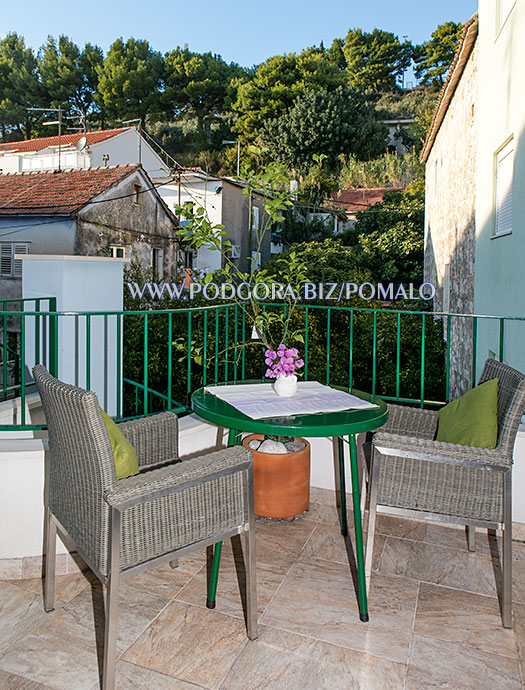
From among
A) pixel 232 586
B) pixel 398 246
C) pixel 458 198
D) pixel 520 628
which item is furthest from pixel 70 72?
pixel 520 628

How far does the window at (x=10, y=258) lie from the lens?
15041mm

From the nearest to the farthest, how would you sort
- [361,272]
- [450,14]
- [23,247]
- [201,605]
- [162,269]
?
[201,605], [23,247], [361,272], [162,269], [450,14]

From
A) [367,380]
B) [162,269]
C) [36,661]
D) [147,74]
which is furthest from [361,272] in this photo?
[147,74]

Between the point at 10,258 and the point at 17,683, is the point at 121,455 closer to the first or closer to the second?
the point at 17,683

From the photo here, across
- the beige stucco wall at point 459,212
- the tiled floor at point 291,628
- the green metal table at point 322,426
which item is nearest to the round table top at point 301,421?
the green metal table at point 322,426

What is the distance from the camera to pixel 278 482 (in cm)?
300

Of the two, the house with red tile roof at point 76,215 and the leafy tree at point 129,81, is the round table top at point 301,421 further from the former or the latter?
the leafy tree at point 129,81

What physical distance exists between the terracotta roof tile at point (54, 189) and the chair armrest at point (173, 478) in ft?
43.7

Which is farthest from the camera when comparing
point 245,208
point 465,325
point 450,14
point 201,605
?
point 450,14

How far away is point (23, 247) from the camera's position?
1503 centimetres

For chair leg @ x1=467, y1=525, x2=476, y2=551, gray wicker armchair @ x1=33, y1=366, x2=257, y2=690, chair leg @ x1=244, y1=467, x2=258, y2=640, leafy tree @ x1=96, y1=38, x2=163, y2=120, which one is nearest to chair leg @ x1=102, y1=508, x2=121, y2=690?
gray wicker armchair @ x1=33, y1=366, x2=257, y2=690

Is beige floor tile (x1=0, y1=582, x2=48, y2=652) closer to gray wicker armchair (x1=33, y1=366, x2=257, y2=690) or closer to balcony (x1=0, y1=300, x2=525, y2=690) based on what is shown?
balcony (x1=0, y1=300, x2=525, y2=690)

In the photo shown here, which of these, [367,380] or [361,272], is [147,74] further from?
[367,380]

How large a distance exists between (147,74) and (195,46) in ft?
17.6
